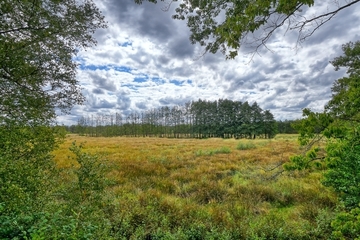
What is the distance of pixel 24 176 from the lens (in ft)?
12.7

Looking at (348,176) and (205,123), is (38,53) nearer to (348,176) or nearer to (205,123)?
(348,176)

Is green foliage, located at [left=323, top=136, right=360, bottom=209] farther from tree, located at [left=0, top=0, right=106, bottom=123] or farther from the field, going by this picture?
tree, located at [left=0, top=0, right=106, bottom=123]

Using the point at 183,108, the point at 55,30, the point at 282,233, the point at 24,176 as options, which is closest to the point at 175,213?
the point at 282,233

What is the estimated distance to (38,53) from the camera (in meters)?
5.29

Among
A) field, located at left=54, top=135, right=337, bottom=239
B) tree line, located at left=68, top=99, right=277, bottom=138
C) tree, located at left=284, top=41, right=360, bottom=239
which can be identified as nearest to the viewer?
tree, located at left=284, top=41, right=360, bottom=239

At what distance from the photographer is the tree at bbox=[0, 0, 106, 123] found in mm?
4641

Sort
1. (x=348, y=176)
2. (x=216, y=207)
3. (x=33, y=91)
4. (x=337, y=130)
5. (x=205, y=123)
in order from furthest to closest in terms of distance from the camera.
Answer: (x=205, y=123)
(x=216, y=207)
(x=33, y=91)
(x=348, y=176)
(x=337, y=130)

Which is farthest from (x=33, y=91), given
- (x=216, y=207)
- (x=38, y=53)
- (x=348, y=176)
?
(x=348, y=176)

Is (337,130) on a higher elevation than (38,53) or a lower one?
lower

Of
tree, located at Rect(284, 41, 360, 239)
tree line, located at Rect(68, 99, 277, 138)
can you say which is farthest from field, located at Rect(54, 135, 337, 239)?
tree line, located at Rect(68, 99, 277, 138)

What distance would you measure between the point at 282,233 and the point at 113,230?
4055 millimetres

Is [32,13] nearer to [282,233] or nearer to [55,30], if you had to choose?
[55,30]

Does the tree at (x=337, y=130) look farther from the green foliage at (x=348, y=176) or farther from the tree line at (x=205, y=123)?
the tree line at (x=205, y=123)

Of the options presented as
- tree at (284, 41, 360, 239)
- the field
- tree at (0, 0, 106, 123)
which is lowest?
the field
